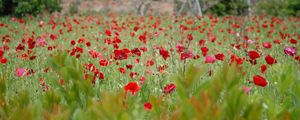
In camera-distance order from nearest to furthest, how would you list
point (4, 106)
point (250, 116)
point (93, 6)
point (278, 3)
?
1. point (250, 116)
2. point (4, 106)
3. point (278, 3)
4. point (93, 6)

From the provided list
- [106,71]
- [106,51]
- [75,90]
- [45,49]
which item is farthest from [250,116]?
[45,49]

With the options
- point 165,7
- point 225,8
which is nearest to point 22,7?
point 225,8

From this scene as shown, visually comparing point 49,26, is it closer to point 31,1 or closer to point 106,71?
point 31,1

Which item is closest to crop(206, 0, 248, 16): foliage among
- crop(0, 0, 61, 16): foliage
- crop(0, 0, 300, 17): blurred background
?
crop(0, 0, 300, 17): blurred background

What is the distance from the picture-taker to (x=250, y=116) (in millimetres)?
1032

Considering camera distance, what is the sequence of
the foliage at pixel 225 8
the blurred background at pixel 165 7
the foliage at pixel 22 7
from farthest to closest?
1. the foliage at pixel 225 8
2. the blurred background at pixel 165 7
3. the foliage at pixel 22 7

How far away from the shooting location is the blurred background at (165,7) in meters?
13.6

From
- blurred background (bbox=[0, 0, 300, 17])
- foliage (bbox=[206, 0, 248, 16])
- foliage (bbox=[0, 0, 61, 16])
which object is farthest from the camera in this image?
foliage (bbox=[206, 0, 248, 16])

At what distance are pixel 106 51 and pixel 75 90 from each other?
4.17 metres

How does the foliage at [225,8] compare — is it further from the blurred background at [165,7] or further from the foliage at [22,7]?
the foliage at [22,7]

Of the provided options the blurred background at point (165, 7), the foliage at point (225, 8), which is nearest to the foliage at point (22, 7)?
the blurred background at point (165, 7)

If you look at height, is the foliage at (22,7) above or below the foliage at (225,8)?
above

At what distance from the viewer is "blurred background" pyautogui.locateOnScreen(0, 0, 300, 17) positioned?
13.6 m

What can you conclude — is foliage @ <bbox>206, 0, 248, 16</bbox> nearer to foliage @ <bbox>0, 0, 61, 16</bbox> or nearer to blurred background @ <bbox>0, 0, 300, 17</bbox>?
blurred background @ <bbox>0, 0, 300, 17</bbox>
